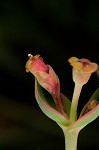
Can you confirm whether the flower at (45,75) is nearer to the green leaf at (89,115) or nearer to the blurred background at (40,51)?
the green leaf at (89,115)

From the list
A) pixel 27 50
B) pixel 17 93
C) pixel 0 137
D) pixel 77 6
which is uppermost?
pixel 77 6

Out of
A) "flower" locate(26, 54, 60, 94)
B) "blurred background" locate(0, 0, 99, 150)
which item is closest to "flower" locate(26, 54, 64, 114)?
"flower" locate(26, 54, 60, 94)

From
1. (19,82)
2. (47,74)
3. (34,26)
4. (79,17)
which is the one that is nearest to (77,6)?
(79,17)

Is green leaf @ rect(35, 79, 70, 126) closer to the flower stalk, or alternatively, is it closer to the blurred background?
the flower stalk

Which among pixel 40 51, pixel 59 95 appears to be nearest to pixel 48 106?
pixel 59 95

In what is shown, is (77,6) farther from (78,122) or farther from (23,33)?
(78,122)

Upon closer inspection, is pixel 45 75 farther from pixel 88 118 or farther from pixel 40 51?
pixel 40 51
